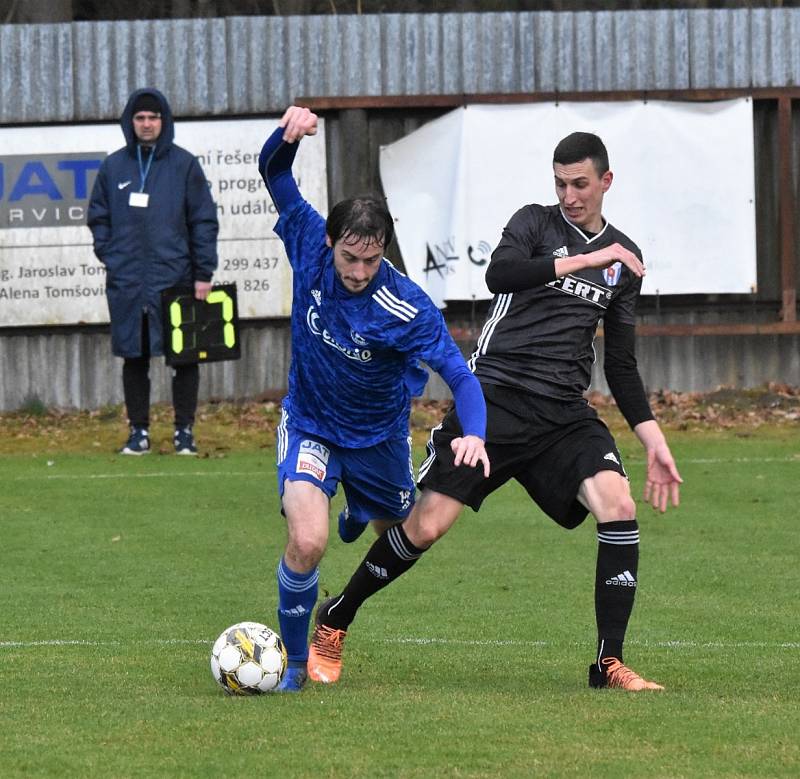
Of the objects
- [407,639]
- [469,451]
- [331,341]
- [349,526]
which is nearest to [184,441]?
[407,639]

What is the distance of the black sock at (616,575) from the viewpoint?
6684 millimetres

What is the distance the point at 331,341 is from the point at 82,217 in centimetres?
1129

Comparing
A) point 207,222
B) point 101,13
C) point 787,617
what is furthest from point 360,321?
point 101,13

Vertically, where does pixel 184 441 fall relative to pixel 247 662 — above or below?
above

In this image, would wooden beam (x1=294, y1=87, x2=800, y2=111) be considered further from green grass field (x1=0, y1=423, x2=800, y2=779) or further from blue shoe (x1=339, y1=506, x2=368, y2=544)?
blue shoe (x1=339, y1=506, x2=368, y2=544)

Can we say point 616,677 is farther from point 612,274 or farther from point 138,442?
point 138,442

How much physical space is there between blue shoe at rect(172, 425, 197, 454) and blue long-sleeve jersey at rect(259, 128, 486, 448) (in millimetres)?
8003

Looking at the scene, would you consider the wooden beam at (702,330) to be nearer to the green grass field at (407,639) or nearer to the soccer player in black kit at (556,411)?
the green grass field at (407,639)

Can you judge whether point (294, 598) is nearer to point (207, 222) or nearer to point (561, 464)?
point (561, 464)

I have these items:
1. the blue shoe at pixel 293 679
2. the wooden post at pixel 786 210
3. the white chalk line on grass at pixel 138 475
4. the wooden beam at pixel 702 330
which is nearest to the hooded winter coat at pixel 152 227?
the white chalk line on grass at pixel 138 475

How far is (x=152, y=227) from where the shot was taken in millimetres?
14492

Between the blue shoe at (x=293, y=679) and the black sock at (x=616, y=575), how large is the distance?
1.15 m

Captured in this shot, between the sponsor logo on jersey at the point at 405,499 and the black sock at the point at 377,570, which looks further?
the sponsor logo on jersey at the point at 405,499

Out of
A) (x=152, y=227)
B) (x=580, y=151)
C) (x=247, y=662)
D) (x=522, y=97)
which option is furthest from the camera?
(x=522, y=97)
